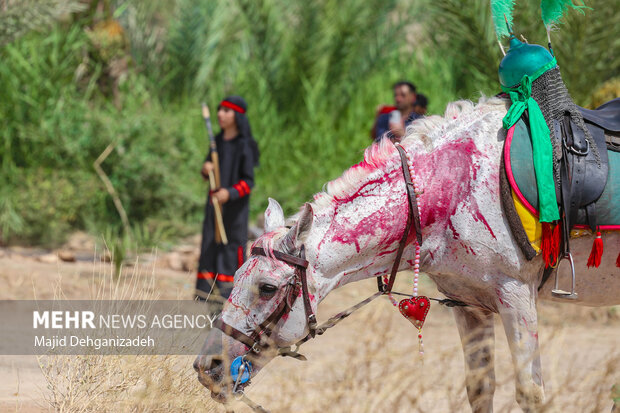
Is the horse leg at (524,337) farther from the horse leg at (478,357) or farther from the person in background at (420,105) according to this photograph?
the person in background at (420,105)

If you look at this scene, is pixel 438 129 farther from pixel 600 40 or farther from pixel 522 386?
pixel 600 40

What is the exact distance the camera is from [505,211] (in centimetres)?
356

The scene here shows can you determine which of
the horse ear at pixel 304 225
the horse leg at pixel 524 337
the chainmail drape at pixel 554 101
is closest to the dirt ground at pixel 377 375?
the horse leg at pixel 524 337

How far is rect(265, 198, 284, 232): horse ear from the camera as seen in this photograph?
3634 millimetres

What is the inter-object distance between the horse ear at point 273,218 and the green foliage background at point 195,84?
527 cm

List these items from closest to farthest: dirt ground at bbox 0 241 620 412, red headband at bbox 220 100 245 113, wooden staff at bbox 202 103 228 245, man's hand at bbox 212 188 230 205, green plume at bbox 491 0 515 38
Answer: dirt ground at bbox 0 241 620 412, green plume at bbox 491 0 515 38, man's hand at bbox 212 188 230 205, wooden staff at bbox 202 103 228 245, red headband at bbox 220 100 245 113

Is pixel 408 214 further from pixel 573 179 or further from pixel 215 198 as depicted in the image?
pixel 215 198

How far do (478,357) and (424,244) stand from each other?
2.32 ft

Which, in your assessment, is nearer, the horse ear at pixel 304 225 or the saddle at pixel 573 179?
the horse ear at pixel 304 225

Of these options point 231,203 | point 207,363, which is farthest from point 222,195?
point 207,363

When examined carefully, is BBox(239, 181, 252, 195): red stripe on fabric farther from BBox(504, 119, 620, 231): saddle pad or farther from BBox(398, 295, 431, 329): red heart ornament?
BBox(504, 119, 620, 231): saddle pad

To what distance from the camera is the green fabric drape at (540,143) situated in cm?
352

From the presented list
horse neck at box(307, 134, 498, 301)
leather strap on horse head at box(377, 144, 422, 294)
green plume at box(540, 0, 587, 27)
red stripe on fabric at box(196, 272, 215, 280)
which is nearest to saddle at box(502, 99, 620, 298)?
horse neck at box(307, 134, 498, 301)

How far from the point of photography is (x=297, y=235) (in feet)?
11.2
